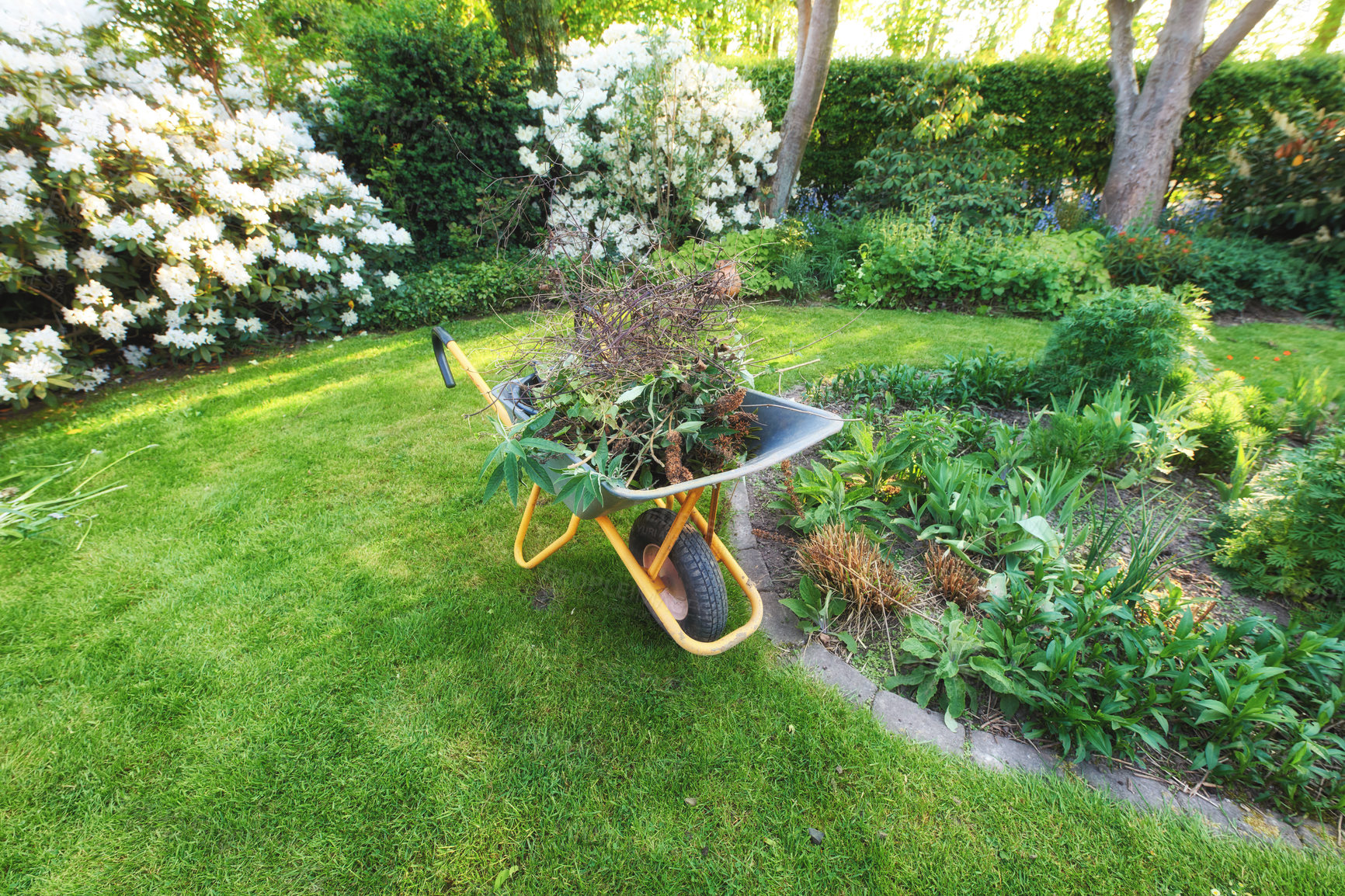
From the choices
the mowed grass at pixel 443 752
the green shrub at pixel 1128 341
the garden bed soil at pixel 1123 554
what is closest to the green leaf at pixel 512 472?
the mowed grass at pixel 443 752

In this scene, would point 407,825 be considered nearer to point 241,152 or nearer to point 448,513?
point 448,513

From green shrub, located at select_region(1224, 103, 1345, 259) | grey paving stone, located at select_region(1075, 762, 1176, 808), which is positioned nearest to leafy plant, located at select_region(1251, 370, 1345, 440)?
grey paving stone, located at select_region(1075, 762, 1176, 808)

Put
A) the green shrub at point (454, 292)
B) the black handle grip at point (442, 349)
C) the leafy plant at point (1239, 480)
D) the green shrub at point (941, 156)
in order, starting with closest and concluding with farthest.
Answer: the black handle grip at point (442, 349)
the leafy plant at point (1239, 480)
the green shrub at point (454, 292)
the green shrub at point (941, 156)

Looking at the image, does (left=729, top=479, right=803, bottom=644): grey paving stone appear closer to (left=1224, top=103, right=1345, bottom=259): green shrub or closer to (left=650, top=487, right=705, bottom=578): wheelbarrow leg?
(left=650, top=487, right=705, bottom=578): wheelbarrow leg

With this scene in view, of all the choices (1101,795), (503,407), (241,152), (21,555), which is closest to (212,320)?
(241,152)

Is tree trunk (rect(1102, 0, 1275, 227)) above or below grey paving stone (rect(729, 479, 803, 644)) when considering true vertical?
above

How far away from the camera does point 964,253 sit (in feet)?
18.5

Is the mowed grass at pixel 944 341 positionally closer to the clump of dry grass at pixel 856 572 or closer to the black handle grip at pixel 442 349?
the clump of dry grass at pixel 856 572

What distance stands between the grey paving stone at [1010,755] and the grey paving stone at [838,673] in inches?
12.5

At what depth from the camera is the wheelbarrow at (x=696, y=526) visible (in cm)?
146

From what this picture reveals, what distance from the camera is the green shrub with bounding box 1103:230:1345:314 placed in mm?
5395

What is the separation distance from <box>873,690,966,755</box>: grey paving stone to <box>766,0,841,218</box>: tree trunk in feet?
21.1

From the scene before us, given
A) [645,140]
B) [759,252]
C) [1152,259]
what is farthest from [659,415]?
[1152,259]

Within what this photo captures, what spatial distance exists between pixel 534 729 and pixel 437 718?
32 centimetres
